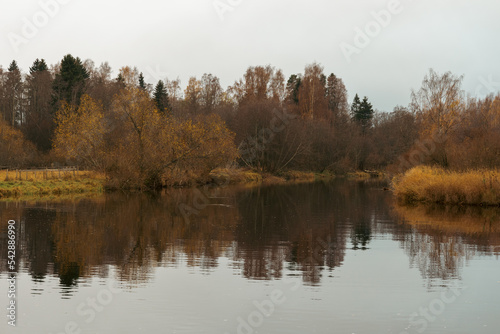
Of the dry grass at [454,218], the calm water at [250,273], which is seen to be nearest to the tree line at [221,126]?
the dry grass at [454,218]

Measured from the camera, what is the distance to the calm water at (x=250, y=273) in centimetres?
1001

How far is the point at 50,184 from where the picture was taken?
3781 cm

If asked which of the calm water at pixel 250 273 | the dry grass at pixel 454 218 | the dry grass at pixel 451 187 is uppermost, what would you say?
the dry grass at pixel 451 187

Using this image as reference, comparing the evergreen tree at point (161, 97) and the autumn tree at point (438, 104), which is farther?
the evergreen tree at point (161, 97)

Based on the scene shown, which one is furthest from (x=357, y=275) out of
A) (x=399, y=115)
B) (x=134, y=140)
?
(x=399, y=115)

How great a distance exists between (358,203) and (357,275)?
889 inches

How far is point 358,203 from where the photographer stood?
118ft

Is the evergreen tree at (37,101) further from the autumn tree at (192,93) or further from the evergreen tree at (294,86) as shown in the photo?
the evergreen tree at (294,86)

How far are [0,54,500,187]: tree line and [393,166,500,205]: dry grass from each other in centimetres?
194

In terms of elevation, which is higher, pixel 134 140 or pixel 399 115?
pixel 399 115

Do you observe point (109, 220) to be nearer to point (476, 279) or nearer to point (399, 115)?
point (476, 279)

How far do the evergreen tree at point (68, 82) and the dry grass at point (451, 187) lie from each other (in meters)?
48.3

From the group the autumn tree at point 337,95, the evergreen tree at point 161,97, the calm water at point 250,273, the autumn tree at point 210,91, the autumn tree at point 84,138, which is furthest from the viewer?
the autumn tree at point 337,95

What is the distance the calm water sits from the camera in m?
10.0
